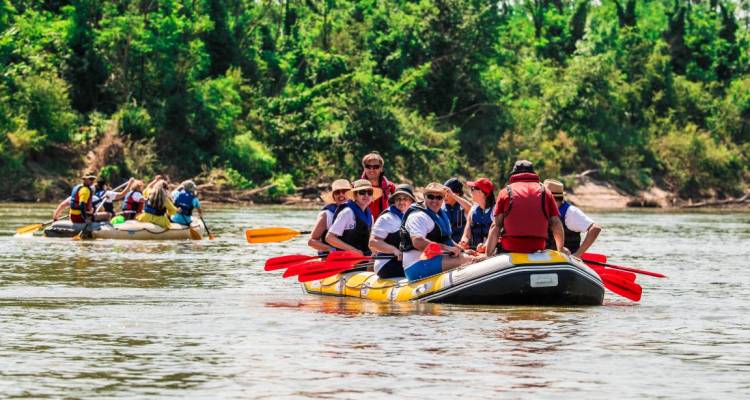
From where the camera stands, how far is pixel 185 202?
28344mm

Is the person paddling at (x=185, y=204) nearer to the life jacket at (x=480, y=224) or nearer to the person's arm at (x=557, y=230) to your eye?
the life jacket at (x=480, y=224)

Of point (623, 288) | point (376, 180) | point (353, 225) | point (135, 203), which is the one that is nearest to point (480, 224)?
point (353, 225)

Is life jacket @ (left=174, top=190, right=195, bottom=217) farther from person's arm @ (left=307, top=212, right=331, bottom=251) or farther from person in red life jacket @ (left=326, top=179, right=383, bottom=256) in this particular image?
person in red life jacket @ (left=326, top=179, right=383, bottom=256)

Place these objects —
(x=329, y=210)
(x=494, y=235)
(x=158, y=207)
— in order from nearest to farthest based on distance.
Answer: (x=494, y=235), (x=329, y=210), (x=158, y=207)

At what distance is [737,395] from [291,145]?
45.5 m

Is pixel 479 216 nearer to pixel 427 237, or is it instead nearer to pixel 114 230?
pixel 427 237

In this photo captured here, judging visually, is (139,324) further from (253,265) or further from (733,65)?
(733,65)

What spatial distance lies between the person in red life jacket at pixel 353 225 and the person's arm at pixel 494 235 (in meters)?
1.88

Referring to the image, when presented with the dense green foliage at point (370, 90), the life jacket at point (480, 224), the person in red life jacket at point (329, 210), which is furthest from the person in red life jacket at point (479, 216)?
the dense green foliage at point (370, 90)

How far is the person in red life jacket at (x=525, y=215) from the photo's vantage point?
13734 mm

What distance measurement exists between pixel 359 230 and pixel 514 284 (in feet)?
7.81

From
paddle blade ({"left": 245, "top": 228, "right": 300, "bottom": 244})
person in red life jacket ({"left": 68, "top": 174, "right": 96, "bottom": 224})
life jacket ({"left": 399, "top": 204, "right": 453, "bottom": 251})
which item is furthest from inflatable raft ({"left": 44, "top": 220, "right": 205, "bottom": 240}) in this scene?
life jacket ({"left": 399, "top": 204, "right": 453, "bottom": 251})

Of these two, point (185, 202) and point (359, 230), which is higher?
point (185, 202)

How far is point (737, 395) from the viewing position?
9.15 metres
